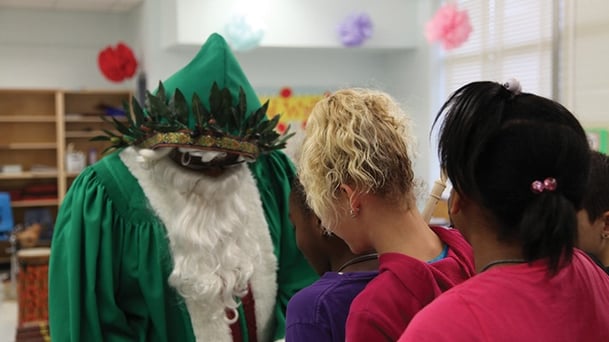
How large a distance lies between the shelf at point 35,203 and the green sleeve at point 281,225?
6.66m

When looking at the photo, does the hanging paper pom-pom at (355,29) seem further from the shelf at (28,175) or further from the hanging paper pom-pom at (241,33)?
the shelf at (28,175)

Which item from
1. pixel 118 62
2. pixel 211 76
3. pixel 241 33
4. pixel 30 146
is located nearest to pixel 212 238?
pixel 211 76

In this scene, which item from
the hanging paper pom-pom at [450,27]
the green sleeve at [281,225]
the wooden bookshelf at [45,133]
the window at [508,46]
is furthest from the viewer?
the wooden bookshelf at [45,133]

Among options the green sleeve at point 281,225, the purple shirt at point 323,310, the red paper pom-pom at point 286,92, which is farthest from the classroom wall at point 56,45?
the purple shirt at point 323,310

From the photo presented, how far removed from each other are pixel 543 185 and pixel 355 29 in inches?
221

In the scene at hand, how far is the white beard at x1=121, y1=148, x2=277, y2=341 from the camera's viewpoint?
203cm

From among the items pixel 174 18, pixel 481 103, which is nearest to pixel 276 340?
pixel 481 103

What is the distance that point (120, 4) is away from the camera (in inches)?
306

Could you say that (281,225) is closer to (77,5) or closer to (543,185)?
(543,185)

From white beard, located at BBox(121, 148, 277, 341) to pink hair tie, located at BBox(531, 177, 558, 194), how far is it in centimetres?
134

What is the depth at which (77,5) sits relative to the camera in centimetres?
790

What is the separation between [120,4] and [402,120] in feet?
23.7

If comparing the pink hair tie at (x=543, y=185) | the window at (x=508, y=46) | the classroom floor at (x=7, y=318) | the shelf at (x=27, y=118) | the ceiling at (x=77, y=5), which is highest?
the ceiling at (x=77, y=5)

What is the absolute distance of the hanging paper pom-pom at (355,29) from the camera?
6.30m
